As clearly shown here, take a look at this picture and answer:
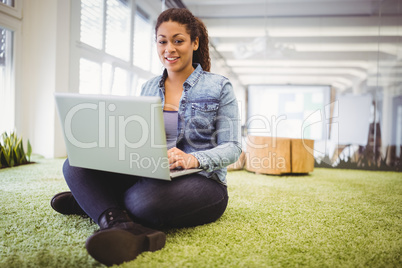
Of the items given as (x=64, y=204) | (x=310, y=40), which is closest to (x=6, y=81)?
(x=64, y=204)

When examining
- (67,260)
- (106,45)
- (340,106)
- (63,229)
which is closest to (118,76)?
(106,45)

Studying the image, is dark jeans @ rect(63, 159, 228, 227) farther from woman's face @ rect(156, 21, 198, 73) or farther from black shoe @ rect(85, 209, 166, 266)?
woman's face @ rect(156, 21, 198, 73)

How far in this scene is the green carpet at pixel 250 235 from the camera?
36.5 inches

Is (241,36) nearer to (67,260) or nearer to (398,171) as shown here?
(398,171)

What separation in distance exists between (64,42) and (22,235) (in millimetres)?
2989

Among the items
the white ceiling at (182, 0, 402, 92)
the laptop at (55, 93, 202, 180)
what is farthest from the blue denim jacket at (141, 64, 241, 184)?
the white ceiling at (182, 0, 402, 92)

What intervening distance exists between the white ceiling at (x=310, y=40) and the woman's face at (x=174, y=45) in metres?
3.78

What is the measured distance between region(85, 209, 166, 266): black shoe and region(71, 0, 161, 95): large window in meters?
3.19

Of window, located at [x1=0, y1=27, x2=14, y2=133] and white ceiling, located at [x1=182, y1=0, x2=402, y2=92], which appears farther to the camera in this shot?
white ceiling, located at [x1=182, y1=0, x2=402, y2=92]

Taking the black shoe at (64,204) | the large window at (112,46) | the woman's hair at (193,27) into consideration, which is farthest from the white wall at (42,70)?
the woman's hair at (193,27)

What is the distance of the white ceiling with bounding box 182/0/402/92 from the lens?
13.9ft

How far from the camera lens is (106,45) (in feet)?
14.0

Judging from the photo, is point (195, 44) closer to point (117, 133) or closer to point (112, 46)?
point (117, 133)

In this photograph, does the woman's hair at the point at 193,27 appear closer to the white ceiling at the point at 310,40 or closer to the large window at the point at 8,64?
the large window at the point at 8,64
